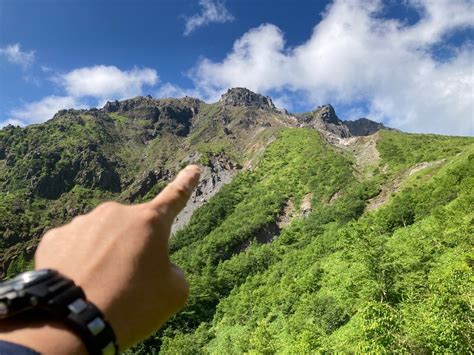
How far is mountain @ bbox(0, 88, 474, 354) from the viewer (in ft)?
107

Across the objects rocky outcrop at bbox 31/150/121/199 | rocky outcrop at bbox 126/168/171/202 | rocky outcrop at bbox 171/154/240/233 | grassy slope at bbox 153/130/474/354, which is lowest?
grassy slope at bbox 153/130/474/354

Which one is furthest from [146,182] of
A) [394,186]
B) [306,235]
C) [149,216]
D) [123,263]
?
[123,263]

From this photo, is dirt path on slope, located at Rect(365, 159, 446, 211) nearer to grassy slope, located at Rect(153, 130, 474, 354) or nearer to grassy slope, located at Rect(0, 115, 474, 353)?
grassy slope, located at Rect(0, 115, 474, 353)

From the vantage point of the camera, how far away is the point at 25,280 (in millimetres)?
2115

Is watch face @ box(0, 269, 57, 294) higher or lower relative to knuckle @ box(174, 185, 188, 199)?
lower

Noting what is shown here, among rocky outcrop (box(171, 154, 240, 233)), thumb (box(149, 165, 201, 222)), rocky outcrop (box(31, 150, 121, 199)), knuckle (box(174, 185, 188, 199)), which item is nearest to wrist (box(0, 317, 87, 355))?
thumb (box(149, 165, 201, 222))

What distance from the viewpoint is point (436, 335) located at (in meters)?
22.3

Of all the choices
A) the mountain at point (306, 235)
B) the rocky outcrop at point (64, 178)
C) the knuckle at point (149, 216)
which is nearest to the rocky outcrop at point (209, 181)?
the mountain at point (306, 235)

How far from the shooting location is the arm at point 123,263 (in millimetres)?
2260

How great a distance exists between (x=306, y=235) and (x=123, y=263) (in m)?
105

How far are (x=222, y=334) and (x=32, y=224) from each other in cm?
10903

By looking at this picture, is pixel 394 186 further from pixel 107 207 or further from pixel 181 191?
pixel 107 207

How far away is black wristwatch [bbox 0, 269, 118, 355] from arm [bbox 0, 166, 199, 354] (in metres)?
0.06

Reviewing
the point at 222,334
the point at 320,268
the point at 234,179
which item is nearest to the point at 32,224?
the point at 234,179
